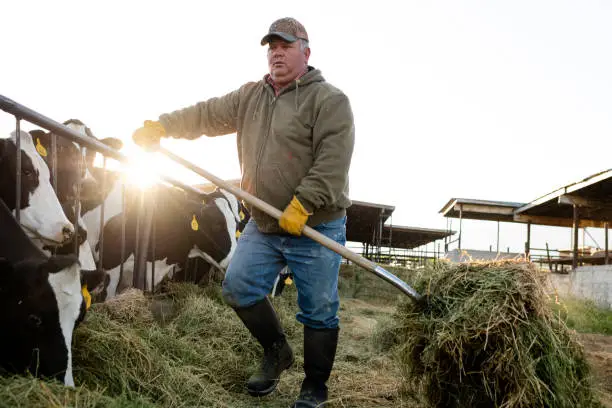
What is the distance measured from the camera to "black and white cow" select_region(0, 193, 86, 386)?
2.56 meters

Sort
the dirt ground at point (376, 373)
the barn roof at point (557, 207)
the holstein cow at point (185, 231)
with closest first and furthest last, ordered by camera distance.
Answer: the dirt ground at point (376, 373) < the holstein cow at point (185, 231) < the barn roof at point (557, 207)

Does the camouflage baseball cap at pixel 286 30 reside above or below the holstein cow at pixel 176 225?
above

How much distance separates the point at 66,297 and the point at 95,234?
12.0 feet

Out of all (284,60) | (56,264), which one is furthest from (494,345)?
(56,264)

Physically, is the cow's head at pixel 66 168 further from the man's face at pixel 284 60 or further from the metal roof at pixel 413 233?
the metal roof at pixel 413 233

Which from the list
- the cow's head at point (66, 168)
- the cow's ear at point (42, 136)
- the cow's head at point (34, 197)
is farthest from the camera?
the cow's head at point (66, 168)

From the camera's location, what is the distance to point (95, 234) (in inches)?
241

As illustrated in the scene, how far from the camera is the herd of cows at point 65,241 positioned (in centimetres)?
260

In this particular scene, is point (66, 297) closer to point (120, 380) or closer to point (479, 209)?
point (120, 380)

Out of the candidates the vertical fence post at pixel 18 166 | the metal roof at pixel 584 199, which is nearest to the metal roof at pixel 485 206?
the metal roof at pixel 584 199

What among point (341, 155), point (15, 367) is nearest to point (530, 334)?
point (341, 155)

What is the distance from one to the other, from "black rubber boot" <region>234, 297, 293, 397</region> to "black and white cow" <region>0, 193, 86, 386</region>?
0.99 m

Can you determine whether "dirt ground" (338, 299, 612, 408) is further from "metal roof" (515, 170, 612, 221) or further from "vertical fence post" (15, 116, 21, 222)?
"metal roof" (515, 170, 612, 221)

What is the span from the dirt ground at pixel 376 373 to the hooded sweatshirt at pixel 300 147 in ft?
3.75
